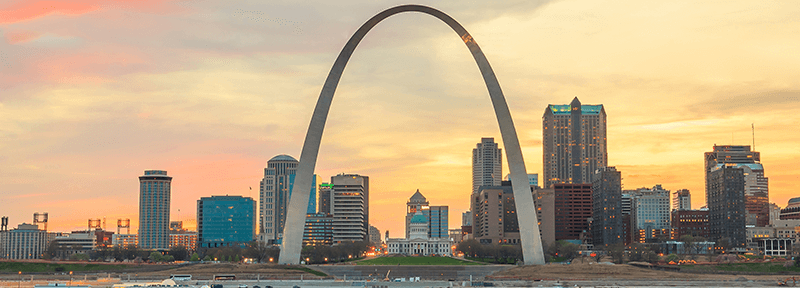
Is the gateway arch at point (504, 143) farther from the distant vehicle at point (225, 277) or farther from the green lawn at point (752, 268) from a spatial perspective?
the green lawn at point (752, 268)

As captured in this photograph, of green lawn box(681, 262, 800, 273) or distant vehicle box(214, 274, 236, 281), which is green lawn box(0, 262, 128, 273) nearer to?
distant vehicle box(214, 274, 236, 281)

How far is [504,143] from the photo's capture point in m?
79.7

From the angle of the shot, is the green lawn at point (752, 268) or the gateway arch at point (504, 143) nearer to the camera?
the gateway arch at point (504, 143)

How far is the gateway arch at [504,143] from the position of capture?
3078 inches

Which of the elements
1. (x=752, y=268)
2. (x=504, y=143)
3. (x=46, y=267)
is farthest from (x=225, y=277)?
(x=752, y=268)

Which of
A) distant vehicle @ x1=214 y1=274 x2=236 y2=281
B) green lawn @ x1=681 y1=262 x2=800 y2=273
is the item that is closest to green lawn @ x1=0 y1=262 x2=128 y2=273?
distant vehicle @ x1=214 y1=274 x2=236 y2=281

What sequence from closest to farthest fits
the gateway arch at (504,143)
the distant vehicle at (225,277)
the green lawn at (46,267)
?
the distant vehicle at (225,277) → the gateway arch at (504,143) → the green lawn at (46,267)

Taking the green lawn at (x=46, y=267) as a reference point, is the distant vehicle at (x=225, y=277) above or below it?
above

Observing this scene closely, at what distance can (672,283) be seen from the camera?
65812 millimetres

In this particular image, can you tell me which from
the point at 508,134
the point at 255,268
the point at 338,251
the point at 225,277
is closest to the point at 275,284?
the point at 225,277

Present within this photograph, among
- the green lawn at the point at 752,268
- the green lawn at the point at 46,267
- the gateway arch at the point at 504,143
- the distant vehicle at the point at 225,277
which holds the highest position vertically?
the gateway arch at the point at 504,143

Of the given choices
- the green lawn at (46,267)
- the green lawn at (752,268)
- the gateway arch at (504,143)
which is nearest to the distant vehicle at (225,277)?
the gateway arch at (504,143)

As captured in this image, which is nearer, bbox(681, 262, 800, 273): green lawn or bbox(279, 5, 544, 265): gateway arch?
bbox(279, 5, 544, 265): gateway arch

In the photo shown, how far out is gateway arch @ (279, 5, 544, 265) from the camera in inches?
3078
